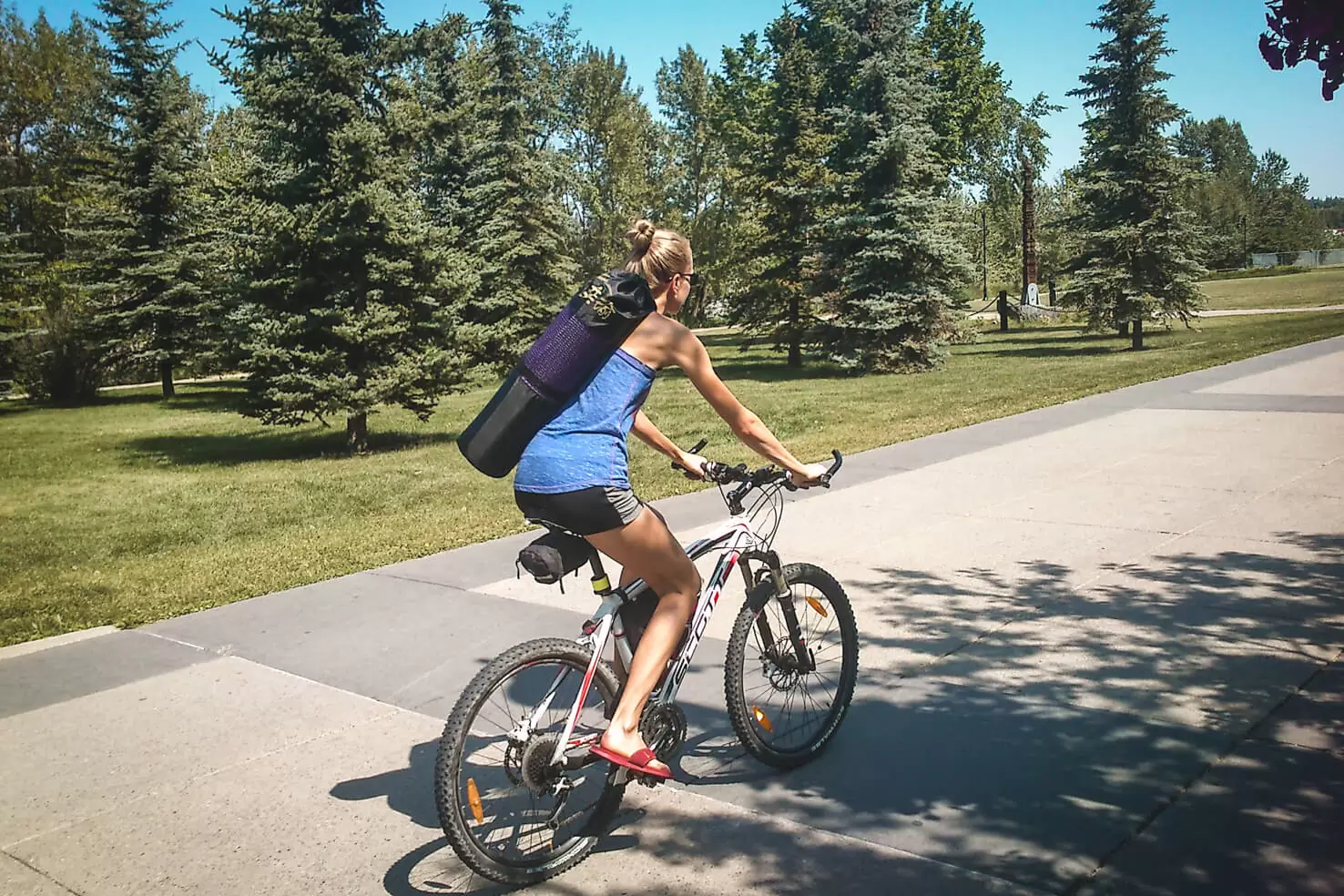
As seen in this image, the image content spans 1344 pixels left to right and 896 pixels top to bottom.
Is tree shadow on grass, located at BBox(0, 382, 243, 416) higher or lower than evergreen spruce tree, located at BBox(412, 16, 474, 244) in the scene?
lower

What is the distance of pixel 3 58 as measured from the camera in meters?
38.4

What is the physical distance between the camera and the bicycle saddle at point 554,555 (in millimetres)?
3406

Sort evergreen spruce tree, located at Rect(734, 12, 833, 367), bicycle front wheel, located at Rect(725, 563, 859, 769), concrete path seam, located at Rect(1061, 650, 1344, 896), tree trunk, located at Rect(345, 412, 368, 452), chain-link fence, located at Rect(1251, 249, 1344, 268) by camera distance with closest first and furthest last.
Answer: concrete path seam, located at Rect(1061, 650, 1344, 896), bicycle front wheel, located at Rect(725, 563, 859, 769), tree trunk, located at Rect(345, 412, 368, 452), evergreen spruce tree, located at Rect(734, 12, 833, 367), chain-link fence, located at Rect(1251, 249, 1344, 268)

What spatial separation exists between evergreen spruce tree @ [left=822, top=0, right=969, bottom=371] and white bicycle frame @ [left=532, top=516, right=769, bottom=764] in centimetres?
2056

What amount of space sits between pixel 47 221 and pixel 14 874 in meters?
40.2

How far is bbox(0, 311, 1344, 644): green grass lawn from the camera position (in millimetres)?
8031

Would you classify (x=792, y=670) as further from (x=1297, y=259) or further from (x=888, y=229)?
(x=1297, y=259)

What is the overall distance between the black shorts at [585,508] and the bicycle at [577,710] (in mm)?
98

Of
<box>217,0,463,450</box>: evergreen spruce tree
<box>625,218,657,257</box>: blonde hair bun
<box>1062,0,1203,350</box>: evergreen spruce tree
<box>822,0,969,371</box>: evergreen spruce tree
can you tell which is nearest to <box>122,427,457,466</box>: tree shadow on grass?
<box>217,0,463,450</box>: evergreen spruce tree

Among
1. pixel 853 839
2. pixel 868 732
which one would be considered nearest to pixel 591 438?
pixel 853 839

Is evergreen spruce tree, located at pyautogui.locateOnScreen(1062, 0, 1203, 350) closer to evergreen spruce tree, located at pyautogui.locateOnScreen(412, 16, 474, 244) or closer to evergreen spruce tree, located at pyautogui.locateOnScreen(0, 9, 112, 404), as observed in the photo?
evergreen spruce tree, located at pyautogui.locateOnScreen(412, 16, 474, 244)

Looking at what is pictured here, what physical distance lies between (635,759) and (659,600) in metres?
0.52

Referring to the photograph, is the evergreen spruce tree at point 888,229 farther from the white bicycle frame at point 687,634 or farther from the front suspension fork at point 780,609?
the white bicycle frame at point 687,634

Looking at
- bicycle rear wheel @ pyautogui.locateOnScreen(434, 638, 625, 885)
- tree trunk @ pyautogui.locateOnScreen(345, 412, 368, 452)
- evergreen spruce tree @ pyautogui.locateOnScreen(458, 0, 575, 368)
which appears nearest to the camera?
bicycle rear wheel @ pyautogui.locateOnScreen(434, 638, 625, 885)
